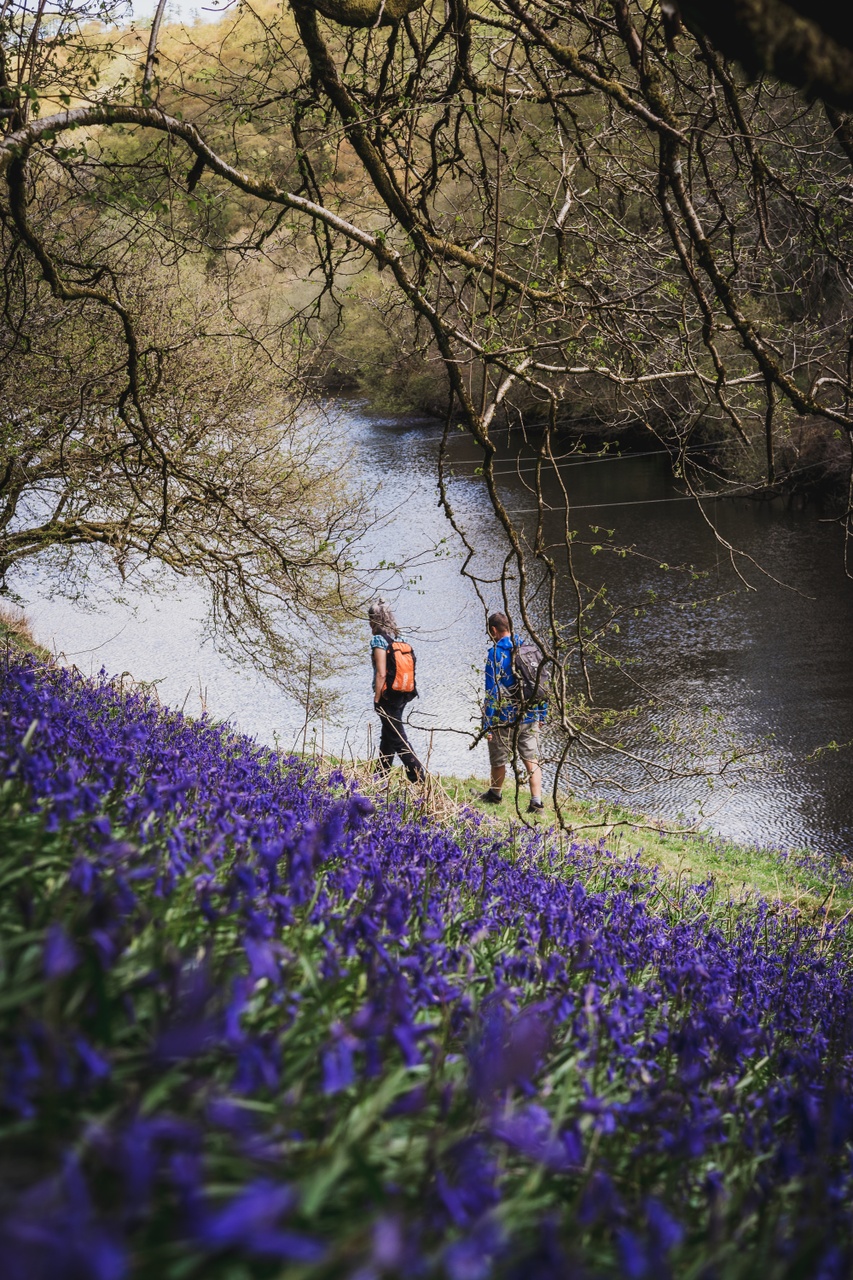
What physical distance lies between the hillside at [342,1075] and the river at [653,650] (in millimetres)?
10477

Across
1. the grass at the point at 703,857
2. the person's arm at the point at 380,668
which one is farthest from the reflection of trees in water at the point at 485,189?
the person's arm at the point at 380,668

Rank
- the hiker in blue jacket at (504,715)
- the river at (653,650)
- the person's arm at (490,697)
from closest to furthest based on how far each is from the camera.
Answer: the hiker in blue jacket at (504,715), the person's arm at (490,697), the river at (653,650)

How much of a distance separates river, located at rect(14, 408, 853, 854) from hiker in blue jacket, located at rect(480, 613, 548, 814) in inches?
107

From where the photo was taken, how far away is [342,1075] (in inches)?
50.8

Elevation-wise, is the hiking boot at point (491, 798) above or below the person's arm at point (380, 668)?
below

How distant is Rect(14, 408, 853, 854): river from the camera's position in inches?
668

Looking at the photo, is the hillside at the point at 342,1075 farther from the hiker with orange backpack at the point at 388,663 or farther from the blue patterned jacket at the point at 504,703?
the hiker with orange backpack at the point at 388,663

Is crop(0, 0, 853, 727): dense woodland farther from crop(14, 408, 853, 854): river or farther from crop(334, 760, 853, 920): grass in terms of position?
crop(14, 408, 853, 854): river

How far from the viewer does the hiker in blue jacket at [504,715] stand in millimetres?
5352

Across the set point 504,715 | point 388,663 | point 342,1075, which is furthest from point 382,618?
point 342,1075

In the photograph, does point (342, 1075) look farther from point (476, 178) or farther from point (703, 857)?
point (703, 857)

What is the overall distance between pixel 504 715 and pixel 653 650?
17282 millimetres

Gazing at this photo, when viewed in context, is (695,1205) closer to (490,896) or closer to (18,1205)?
(18,1205)

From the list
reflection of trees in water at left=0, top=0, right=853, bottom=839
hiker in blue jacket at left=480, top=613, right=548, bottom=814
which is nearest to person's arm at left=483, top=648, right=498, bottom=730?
hiker in blue jacket at left=480, top=613, right=548, bottom=814
